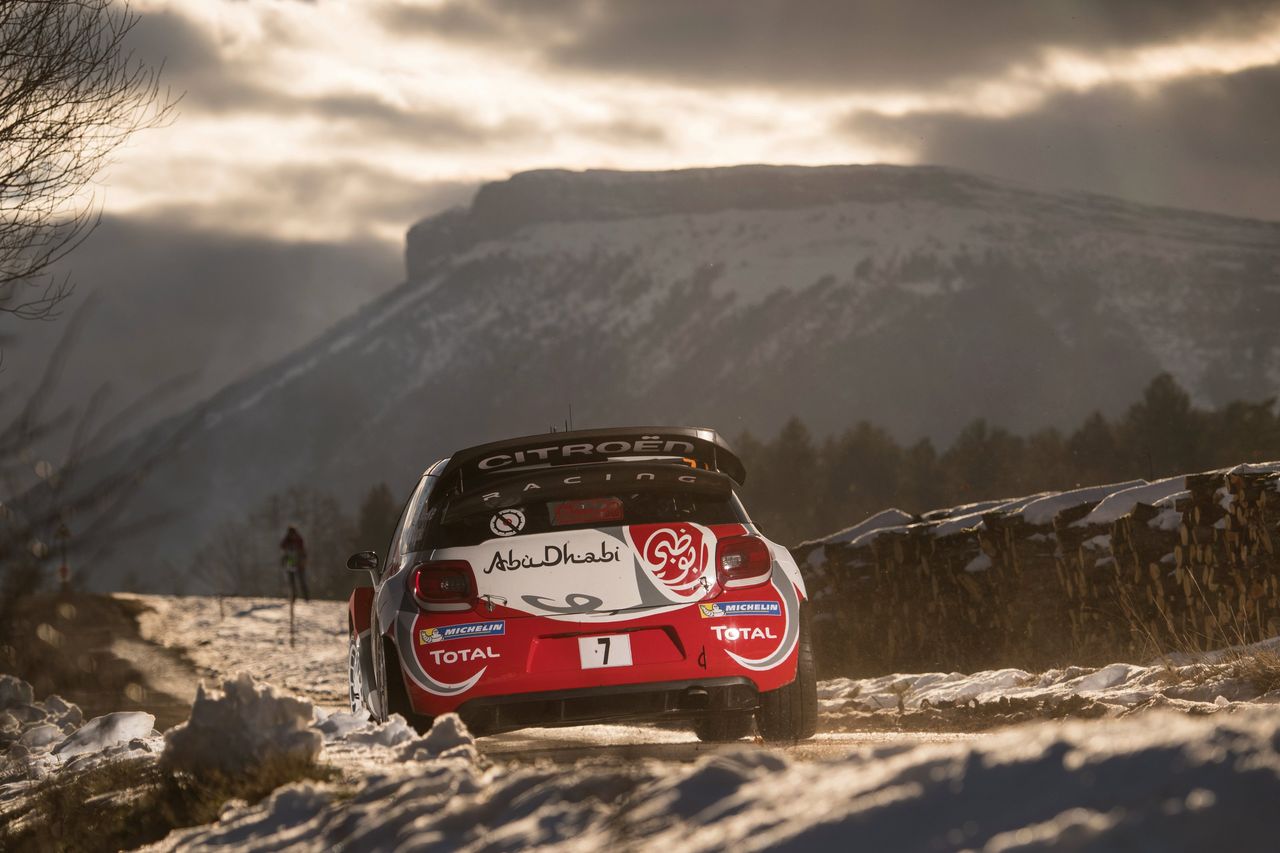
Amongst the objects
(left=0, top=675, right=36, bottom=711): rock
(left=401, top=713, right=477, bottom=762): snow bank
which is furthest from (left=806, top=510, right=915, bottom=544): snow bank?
(left=401, top=713, right=477, bottom=762): snow bank

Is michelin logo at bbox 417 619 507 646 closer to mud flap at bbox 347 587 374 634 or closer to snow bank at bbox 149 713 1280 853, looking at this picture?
mud flap at bbox 347 587 374 634

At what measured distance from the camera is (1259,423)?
91938 millimetres

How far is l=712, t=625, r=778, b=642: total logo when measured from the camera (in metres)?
8.10

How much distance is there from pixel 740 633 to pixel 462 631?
1389mm

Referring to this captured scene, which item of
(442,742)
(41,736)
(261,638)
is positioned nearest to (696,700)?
(442,742)

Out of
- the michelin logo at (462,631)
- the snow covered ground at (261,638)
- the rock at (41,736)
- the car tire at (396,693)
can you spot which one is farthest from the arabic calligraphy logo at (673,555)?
the snow covered ground at (261,638)

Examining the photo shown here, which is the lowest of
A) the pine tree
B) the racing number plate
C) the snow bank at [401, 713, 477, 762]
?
the snow bank at [401, 713, 477, 762]

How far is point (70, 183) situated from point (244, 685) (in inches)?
236

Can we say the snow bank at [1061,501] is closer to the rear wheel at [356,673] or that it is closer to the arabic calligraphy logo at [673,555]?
the rear wheel at [356,673]

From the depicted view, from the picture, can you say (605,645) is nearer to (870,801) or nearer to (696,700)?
(696,700)

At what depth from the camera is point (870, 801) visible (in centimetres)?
370

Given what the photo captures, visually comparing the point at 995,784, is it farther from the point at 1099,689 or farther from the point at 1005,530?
the point at 1005,530

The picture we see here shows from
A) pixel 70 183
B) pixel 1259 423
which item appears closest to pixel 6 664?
pixel 70 183

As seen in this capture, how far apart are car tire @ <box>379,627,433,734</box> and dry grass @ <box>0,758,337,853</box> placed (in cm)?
121
